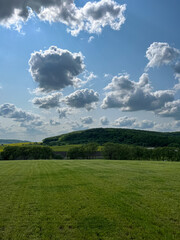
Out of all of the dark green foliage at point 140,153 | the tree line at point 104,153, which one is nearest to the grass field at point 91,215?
the dark green foliage at point 140,153

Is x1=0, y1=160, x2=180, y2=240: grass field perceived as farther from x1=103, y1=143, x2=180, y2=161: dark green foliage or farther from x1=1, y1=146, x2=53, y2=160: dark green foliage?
x1=1, y1=146, x2=53, y2=160: dark green foliage

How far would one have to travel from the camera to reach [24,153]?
110188mm

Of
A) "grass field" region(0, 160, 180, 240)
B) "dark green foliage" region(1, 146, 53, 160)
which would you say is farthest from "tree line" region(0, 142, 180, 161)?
"grass field" region(0, 160, 180, 240)

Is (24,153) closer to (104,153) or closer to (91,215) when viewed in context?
(104,153)

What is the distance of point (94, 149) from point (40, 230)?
115203mm

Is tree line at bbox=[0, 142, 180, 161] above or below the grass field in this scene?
below

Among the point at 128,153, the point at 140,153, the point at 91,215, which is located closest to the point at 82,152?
the point at 128,153

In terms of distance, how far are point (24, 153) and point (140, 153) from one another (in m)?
73.8

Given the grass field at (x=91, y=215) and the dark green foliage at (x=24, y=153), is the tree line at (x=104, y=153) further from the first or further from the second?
the grass field at (x=91, y=215)

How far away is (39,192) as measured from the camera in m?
13.3

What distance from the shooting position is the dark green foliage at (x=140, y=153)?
94625mm

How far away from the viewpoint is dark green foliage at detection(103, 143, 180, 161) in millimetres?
94625

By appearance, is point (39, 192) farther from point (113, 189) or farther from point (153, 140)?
point (153, 140)

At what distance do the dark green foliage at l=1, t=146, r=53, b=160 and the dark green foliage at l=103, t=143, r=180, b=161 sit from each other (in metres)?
40.4
